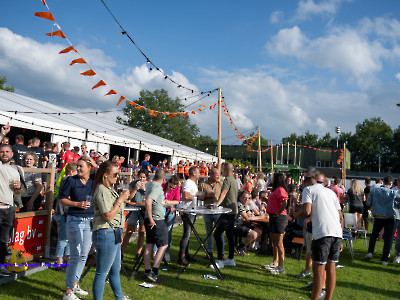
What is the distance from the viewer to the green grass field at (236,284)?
14.6ft

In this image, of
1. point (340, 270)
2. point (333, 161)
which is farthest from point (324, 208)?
point (333, 161)

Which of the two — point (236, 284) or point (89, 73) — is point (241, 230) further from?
point (89, 73)

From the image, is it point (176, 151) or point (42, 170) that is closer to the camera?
point (42, 170)

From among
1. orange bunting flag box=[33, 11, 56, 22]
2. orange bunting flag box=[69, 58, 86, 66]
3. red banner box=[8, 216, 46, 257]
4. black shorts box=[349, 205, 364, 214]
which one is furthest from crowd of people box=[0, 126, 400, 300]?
black shorts box=[349, 205, 364, 214]

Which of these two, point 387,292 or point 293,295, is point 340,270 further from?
point 293,295

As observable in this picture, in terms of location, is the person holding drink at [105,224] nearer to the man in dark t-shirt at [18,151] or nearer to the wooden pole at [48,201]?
the wooden pole at [48,201]

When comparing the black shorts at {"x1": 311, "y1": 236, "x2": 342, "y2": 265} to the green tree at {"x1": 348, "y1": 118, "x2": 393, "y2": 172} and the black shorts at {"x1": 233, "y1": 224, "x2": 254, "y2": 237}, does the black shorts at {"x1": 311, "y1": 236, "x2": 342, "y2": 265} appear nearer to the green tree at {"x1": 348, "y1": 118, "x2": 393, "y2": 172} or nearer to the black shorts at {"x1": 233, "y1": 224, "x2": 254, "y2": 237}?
the black shorts at {"x1": 233, "y1": 224, "x2": 254, "y2": 237}

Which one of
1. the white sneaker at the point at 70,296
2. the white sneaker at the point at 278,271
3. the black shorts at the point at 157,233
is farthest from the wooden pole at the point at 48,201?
the white sneaker at the point at 278,271

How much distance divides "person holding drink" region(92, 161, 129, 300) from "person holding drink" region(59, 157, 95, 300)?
22.2 inches

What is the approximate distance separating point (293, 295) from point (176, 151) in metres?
18.3

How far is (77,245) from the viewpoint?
13.2 feet

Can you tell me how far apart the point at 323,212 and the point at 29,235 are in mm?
4279

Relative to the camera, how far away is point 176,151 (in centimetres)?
2284

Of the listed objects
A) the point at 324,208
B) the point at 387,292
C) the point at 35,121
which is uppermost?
the point at 35,121
